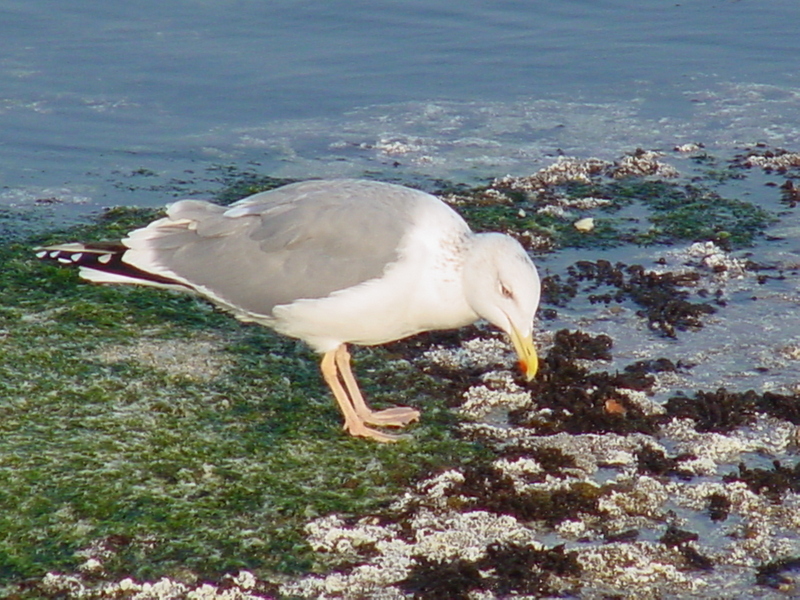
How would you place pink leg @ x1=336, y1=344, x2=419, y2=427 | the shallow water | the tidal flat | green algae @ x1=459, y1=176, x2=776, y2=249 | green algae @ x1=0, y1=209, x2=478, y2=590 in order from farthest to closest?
1. the shallow water
2. green algae @ x1=459, y1=176, x2=776, y2=249
3. pink leg @ x1=336, y1=344, x2=419, y2=427
4. green algae @ x1=0, y1=209, x2=478, y2=590
5. the tidal flat

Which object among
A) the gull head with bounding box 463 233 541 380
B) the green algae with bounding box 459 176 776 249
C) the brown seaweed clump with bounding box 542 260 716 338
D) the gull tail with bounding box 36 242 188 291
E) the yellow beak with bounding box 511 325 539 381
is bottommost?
the brown seaweed clump with bounding box 542 260 716 338

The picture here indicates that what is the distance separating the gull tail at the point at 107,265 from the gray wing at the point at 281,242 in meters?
0.04

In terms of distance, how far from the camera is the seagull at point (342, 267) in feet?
17.1

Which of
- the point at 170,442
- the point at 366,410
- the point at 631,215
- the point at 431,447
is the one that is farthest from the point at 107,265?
the point at 631,215

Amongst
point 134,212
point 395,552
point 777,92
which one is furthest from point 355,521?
point 777,92

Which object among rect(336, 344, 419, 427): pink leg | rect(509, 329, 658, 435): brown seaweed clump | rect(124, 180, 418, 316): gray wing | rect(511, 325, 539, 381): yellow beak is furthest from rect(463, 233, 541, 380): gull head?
rect(336, 344, 419, 427): pink leg

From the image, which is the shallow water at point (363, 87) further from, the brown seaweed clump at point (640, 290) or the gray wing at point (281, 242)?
the gray wing at point (281, 242)

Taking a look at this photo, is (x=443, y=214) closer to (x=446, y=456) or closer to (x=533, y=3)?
(x=446, y=456)

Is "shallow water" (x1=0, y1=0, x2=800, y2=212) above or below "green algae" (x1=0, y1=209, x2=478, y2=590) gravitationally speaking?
above


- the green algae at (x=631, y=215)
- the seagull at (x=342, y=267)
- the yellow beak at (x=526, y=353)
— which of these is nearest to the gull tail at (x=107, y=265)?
the seagull at (x=342, y=267)

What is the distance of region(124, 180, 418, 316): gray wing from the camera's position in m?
5.36

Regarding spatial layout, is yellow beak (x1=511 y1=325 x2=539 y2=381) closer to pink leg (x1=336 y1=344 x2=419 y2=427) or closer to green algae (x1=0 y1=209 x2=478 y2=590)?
green algae (x1=0 y1=209 x2=478 y2=590)

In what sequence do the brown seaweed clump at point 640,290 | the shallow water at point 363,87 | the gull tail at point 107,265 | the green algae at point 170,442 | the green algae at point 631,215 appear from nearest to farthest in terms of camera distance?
the green algae at point 170,442 < the gull tail at point 107,265 < the brown seaweed clump at point 640,290 < the green algae at point 631,215 < the shallow water at point 363,87

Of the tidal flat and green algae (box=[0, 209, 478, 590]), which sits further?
green algae (box=[0, 209, 478, 590])
